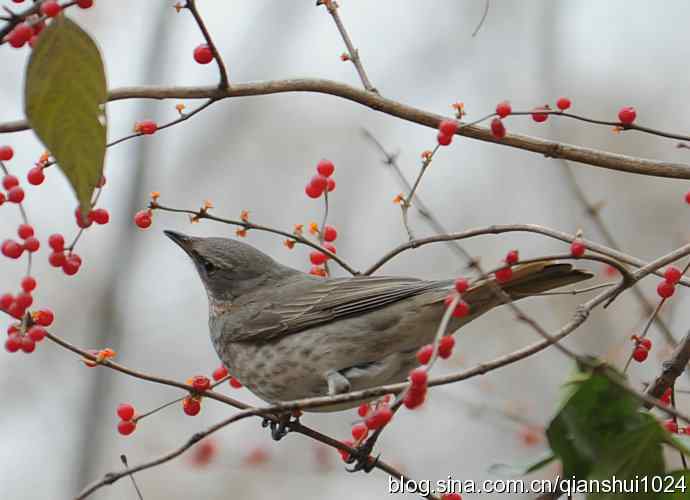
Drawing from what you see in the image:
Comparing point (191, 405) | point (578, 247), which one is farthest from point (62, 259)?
point (578, 247)

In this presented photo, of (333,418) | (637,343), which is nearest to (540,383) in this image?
(333,418)

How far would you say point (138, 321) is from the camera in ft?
40.5

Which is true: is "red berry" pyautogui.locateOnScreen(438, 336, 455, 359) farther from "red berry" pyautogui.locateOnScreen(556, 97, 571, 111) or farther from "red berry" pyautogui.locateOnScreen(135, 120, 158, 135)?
"red berry" pyautogui.locateOnScreen(135, 120, 158, 135)

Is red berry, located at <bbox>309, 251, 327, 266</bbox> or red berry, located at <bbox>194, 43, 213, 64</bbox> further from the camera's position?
red berry, located at <bbox>309, 251, 327, 266</bbox>

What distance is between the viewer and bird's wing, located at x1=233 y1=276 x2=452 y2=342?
501 centimetres

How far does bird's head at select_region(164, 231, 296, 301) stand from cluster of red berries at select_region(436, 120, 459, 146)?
272 cm

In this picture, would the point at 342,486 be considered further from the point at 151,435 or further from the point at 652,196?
the point at 652,196

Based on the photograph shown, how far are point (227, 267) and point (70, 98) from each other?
350cm

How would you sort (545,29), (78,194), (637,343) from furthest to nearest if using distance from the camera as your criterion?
1. (545,29)
2. (637,343)
3. (78,194)

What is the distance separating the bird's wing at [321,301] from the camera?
501 centimetres

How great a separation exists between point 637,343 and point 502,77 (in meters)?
10.0

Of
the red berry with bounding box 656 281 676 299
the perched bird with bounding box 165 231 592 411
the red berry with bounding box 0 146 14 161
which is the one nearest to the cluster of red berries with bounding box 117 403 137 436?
the red berry with bounding box 0 146 14 161

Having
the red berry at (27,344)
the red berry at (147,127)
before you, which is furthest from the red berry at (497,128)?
the red berry at (27,344)

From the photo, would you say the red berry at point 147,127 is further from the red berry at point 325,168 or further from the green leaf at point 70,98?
the green leaf at point 70,98
